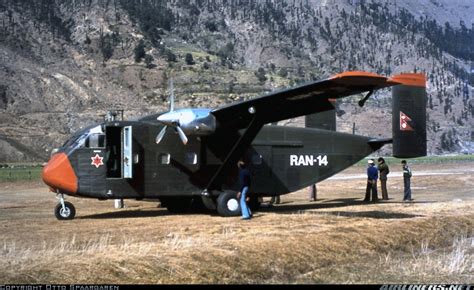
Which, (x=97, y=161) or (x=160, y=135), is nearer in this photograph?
(x=97, y=161)

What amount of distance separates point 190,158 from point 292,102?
14.4ft

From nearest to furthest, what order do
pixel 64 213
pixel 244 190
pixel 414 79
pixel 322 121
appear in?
pixel 244 190, pixel 64 213, pixel 414 79, pixel 322 121

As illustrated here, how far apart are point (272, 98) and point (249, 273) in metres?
9.86

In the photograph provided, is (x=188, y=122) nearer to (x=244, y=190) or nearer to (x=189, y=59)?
(x=244, y=190)

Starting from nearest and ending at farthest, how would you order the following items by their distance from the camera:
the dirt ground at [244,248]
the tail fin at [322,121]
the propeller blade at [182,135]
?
the dirt ground at [244,248]
the propeller blade at [182,135]
the tail fin at [322,121]

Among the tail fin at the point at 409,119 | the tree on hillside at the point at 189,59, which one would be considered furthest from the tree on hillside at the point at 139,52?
the tail fin at the point at 409,119

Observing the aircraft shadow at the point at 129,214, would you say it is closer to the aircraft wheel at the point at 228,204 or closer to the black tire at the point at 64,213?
the black tire at the point at 64,213

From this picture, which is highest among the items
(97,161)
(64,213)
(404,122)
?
(404,122)

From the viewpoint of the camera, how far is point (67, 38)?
155625 mm

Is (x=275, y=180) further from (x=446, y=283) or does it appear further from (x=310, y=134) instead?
(x=446, y=283)

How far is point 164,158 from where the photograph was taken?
23250 mm

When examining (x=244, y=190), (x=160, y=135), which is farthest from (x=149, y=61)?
(x=244, y=190)

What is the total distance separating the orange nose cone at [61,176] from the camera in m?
21.8

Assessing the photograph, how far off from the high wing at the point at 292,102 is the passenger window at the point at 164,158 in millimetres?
2428
